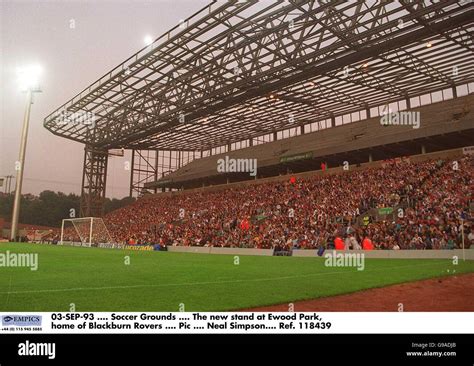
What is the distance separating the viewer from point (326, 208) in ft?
86.1

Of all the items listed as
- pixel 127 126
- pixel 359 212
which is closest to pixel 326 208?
pixel 359 212

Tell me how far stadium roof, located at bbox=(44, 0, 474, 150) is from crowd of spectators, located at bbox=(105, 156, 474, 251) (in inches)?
286

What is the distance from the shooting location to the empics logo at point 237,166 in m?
39.6

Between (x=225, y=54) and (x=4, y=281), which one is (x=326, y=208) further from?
(x=4, y=281)

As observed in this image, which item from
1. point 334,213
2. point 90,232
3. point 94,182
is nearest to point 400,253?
point 334,213

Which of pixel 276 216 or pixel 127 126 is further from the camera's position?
pixel 127 126
